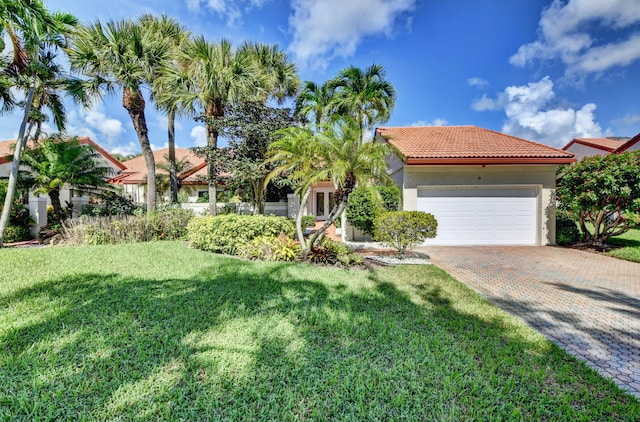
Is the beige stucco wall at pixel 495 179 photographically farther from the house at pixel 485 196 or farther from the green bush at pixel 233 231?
the green bush at pixel 233 231

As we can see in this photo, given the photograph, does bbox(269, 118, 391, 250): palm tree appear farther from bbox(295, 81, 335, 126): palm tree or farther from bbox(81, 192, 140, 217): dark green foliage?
bbox(81, 192, 140, 217): dark green foliage

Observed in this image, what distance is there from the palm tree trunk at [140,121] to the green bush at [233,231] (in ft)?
17.4

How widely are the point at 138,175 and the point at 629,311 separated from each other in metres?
27.4

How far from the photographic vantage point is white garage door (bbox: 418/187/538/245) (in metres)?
11.1

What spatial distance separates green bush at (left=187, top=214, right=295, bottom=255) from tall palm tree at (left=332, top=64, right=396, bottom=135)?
25.3 ft

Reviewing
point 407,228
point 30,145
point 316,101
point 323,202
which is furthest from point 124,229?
point 323,202

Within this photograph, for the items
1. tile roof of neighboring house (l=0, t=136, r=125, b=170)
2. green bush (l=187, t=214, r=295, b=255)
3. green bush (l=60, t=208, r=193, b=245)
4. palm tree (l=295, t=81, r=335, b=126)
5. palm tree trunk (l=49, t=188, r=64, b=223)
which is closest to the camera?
green bush (l=187, t=214, r=295, b=255)

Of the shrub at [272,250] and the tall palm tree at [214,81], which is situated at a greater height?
the tall palm tree at [214,81]

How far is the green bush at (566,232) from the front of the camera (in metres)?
11.0

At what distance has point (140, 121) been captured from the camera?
1269cm

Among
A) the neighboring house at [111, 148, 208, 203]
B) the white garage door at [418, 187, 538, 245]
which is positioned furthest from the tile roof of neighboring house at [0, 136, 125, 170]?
the white garage door at [418, 187, 538, 245]

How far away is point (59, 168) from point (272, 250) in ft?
35.4

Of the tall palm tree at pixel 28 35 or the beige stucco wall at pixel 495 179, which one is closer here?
the tall palm tree at pixel 28 35

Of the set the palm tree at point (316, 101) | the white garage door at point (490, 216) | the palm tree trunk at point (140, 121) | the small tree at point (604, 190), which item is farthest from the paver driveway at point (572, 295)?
the palm tree trunk at point (140, 121)
